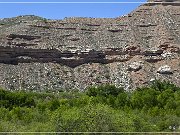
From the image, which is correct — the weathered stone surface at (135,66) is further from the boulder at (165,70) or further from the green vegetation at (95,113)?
the green vegetation at (95,113)

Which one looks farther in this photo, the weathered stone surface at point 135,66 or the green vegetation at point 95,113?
the weathered stone surface at point 135,66

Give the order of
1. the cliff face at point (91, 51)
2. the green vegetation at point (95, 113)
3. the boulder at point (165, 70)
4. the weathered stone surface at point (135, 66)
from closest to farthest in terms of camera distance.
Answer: the green vegetation at point (95, 113), the cliff face at point (91, 51), the boulder at point (165, 70), the weathered stone surface at point (135, 66)

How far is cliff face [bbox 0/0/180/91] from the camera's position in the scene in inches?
2867

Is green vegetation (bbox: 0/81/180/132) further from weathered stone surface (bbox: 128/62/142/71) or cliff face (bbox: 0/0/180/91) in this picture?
weathered stone surface (bbox: 128/62/142/71)

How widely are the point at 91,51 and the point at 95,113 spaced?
2324 inches

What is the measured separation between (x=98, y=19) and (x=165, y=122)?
6007 cm

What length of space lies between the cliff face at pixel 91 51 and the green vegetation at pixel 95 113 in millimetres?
8168

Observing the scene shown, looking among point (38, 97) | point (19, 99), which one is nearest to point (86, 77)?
point (38, 97)

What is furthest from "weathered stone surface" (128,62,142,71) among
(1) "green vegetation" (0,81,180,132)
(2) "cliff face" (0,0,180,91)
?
(1) "green vegetation" (0,81,180,132)

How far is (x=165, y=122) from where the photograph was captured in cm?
3681

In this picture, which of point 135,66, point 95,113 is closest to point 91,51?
point 135,66

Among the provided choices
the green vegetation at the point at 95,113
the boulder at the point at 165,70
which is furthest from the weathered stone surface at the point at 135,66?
the green vegetation at the point at 95,113

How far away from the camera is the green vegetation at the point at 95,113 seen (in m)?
22.3

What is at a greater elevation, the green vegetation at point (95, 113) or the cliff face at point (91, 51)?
the cliff face at point (91, 51)
